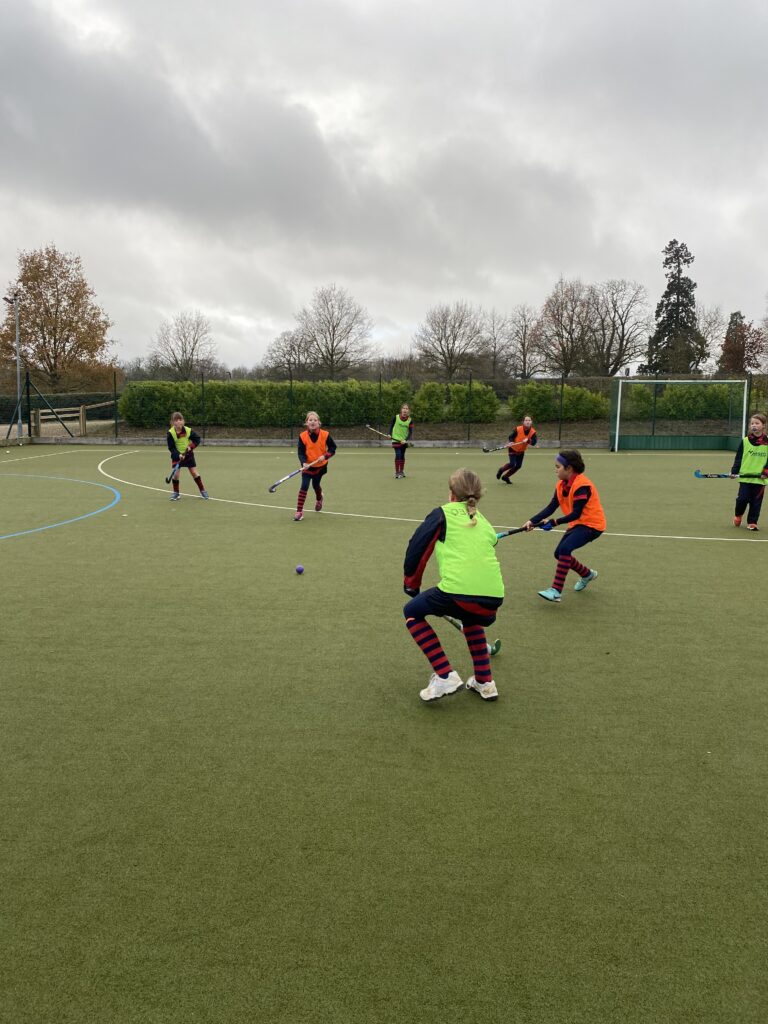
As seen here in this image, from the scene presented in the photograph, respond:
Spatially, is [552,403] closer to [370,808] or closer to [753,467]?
[753,467]

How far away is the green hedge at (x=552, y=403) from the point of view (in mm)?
34656

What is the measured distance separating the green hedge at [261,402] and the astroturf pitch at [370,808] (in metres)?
27.0

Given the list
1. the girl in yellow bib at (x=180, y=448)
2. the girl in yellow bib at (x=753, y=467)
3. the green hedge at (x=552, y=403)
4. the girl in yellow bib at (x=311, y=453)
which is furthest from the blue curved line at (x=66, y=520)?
the green hedge at (x=552, y=403)

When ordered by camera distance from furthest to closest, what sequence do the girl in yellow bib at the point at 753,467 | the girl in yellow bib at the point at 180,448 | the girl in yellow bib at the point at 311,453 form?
the girl in yellow bib at the point at 180,448 < the girl in yellow bib at the point at 311,453 < the girl in yellow bib at the point at 753,467

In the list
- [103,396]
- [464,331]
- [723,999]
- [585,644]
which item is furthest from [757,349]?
[723,999]

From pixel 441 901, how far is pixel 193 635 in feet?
12.3

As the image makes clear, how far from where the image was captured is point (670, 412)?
3011 cm

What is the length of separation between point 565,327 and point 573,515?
63169 millimetres

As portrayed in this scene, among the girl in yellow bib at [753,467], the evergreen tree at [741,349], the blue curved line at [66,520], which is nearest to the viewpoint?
the blue curved line at [66,520]

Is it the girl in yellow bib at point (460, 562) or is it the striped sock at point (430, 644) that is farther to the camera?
the striped sock at point (430, 644)

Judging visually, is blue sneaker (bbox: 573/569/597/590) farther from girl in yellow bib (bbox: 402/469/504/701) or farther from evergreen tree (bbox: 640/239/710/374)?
evergreen tree (bbox: 640/239/710/374)

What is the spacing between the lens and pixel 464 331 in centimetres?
7106

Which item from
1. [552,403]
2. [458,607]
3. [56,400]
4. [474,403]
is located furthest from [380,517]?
[56,400]

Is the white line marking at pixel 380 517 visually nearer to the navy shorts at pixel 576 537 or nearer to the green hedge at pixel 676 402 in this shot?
the navy shorts at pixel 576 537
